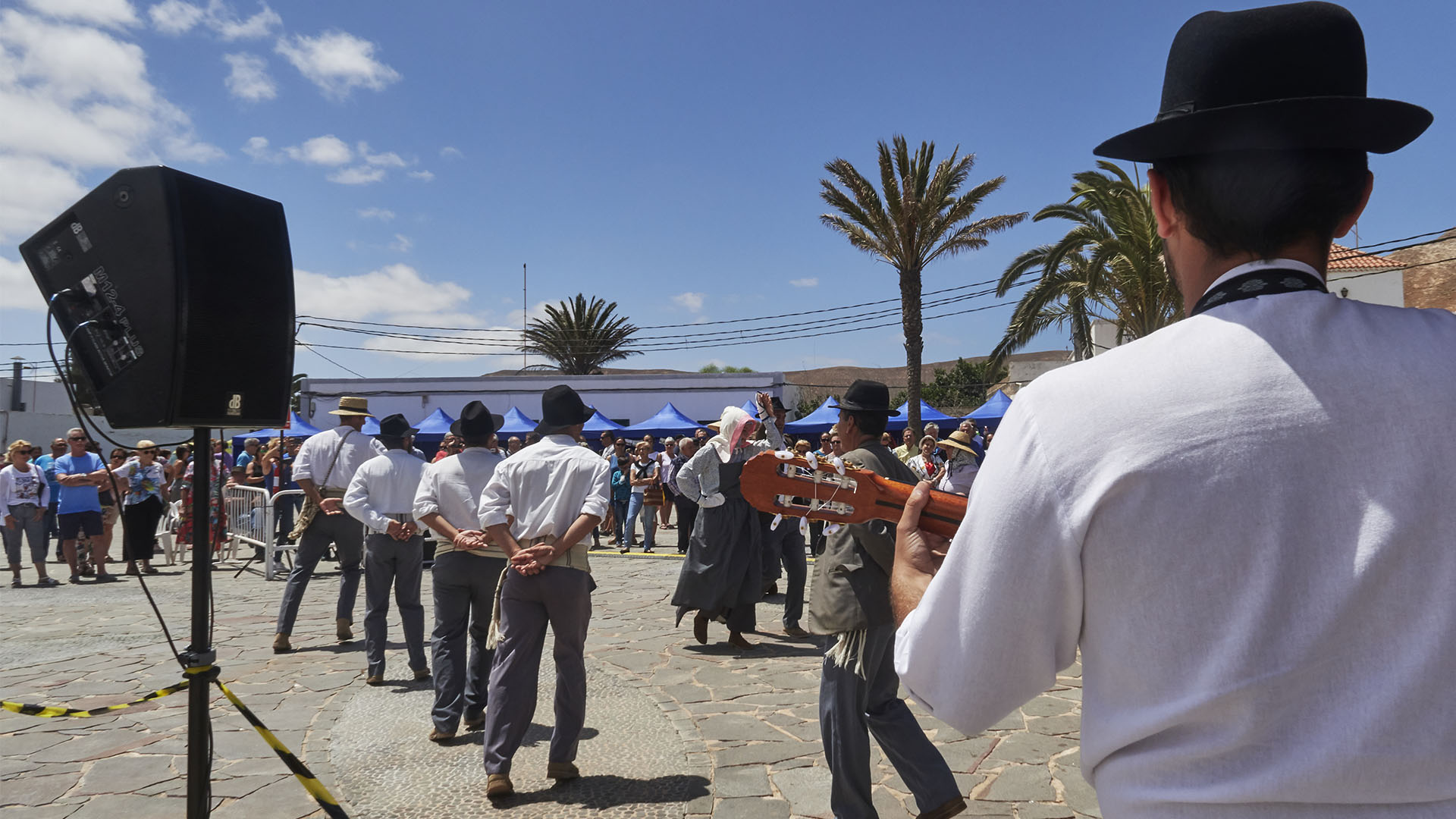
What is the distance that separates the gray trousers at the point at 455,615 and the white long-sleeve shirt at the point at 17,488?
10150 mm

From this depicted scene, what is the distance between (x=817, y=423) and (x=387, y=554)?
1649 cm

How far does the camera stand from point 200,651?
3170 mm

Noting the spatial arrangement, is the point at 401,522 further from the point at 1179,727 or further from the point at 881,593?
the point at 1179,727

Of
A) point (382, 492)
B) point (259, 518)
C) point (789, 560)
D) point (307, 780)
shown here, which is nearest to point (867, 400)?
point (307, 780)

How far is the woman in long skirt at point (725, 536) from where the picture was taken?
7.45 m

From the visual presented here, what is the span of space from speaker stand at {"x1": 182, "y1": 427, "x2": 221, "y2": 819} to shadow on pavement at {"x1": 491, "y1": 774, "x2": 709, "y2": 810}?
1.49 m

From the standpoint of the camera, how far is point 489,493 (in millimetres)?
4688

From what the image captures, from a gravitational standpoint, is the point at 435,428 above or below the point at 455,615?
above

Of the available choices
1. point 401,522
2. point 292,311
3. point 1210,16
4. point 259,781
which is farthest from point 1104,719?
point 401,522

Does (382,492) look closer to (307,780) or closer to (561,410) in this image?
(561,410)

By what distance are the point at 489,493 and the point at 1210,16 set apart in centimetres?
413

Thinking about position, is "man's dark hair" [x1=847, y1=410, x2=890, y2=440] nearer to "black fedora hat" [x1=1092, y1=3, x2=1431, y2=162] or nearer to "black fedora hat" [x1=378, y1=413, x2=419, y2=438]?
"black fedora hat" [x1=1092, y1=3, x2=1431, y2=162]

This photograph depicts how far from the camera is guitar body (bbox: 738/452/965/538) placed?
7.38 ft

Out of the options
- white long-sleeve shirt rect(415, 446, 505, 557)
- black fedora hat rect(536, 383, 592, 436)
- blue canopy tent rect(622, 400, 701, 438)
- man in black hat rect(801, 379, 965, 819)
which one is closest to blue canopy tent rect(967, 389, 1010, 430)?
blue canopy tent rect(622, 400, 701, 438)
